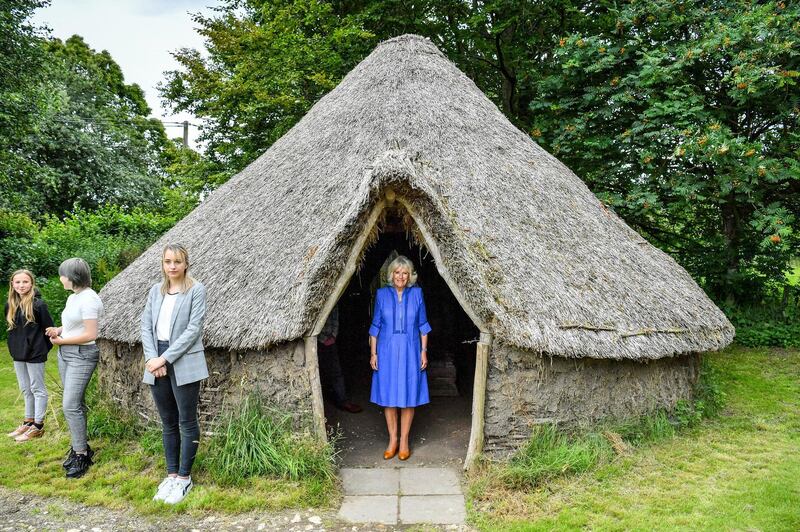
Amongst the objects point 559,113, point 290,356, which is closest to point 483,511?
point 290,356

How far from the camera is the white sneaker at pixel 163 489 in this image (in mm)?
4605

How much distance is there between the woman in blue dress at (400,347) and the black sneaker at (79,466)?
107 inches

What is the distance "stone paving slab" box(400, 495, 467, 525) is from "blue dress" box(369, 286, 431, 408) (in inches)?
38.3

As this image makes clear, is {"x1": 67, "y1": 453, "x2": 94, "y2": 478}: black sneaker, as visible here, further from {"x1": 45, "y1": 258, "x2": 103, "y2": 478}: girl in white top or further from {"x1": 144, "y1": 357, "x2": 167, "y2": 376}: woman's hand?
{"x1": 144, "y1": 357, "x2": 167, "y2": 376}: woman's hand

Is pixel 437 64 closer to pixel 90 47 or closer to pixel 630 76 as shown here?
pixel 630 76

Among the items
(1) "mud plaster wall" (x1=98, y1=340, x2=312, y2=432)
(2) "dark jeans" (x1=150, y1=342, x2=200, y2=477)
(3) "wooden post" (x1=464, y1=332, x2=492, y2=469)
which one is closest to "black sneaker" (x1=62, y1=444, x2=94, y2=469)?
(1) "mud plaster wall" (x1=98, y1=340, x2=312, y2=432)

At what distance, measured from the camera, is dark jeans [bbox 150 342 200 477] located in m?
4.54

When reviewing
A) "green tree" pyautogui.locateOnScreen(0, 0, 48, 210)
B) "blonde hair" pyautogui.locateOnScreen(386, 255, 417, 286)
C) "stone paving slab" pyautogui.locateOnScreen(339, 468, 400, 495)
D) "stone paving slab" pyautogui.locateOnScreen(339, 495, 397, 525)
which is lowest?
"stone paving slab" pyautogui.locateOnScreen(339, 495, 397, 525)

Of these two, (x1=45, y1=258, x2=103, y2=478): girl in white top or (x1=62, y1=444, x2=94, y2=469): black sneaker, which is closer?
(x1=45, y1=258, x2=103, y2=478): girl in white top

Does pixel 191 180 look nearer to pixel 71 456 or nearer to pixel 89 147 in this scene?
pixel 89 147

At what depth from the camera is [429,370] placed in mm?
8117

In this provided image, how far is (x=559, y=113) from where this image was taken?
11.0m

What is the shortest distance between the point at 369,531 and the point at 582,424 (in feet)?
7.60


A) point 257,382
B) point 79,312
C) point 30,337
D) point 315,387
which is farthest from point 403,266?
point 30,337
